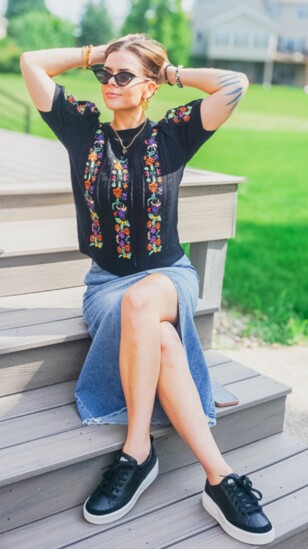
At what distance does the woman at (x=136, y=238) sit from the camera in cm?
203

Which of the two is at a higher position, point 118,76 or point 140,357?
point 118,76

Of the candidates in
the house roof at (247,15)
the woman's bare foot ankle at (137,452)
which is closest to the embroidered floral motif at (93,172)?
the woman's bare foot ankle at (137,452)

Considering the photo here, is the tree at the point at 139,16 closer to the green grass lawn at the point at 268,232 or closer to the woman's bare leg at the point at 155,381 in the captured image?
the green grass lawn at the point at 268,232

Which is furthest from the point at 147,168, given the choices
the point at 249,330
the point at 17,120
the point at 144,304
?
the point at 17,120

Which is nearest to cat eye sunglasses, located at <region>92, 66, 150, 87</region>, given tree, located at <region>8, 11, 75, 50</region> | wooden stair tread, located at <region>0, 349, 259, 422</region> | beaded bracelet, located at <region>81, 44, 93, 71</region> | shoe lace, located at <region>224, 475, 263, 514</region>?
beaded bracelet, located at <region>81, 44, 93, 71</region>

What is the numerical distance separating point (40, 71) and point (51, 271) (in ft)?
2.65

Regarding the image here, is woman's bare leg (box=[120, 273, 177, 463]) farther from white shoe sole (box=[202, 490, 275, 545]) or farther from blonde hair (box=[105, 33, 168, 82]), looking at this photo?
blonde hair (box=[105, 33, 168, 82])

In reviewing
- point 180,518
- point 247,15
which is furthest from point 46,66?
point 247,15

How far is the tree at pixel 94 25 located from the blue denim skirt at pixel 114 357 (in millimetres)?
54292

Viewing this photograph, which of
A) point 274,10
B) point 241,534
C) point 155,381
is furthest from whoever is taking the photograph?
point 274,10

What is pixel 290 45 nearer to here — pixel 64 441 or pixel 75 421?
pixel 75 421

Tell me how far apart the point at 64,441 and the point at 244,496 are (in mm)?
545

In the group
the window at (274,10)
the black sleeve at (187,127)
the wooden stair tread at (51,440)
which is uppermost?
the black sleeve at (187,127)

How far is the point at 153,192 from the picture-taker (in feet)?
7.32
